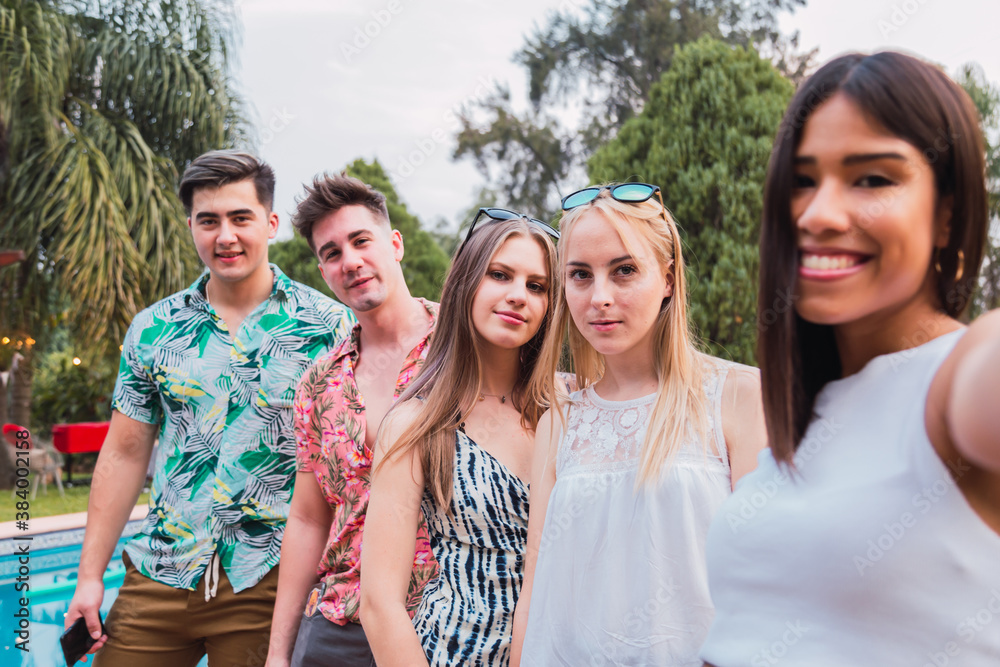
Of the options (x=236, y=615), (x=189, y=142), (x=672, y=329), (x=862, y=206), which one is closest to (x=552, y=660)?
(x=672, y=329)

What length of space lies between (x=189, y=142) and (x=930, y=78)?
12.6 m

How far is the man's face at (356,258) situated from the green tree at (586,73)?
17.5 metres

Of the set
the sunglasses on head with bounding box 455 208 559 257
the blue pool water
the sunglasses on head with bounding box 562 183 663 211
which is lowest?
the blue pool water

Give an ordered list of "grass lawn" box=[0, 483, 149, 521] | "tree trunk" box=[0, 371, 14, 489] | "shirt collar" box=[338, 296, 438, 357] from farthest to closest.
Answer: "tree trunk" box=[0, 371, 14, 489] → "grass lawn" box=[0, 483, 149, 521] → "shirt collar" box=[338, 296, 438, 357]

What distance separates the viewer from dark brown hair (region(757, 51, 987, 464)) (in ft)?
2.98

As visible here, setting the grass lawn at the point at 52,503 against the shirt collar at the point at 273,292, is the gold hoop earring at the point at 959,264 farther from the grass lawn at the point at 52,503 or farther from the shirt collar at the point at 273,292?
the grass lawn at the point at 52,503

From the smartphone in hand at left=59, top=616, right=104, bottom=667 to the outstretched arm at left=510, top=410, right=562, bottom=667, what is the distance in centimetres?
198

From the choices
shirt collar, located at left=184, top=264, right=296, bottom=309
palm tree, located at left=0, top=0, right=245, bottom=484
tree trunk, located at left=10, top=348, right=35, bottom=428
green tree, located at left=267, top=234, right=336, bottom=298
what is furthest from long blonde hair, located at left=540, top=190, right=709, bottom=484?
green tree, located at left=267, top=234, right=336, bottom=298

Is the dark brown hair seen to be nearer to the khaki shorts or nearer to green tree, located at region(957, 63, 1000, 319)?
the khaki shorts

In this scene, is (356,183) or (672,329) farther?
(356,183)

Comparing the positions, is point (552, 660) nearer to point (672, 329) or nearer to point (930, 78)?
point (672, 329)

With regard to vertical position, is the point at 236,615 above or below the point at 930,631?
below

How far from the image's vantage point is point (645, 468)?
1637 millimetres

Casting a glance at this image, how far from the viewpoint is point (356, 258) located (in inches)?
108
